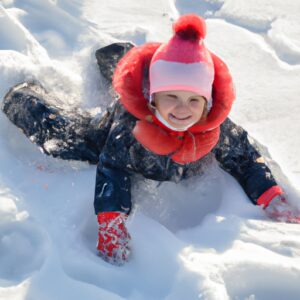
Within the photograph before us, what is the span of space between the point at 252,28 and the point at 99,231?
1737 millimetres

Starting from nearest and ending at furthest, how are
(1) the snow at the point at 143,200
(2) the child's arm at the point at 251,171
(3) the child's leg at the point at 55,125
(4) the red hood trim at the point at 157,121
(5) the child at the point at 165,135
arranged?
(1) the snow at the point at 143,200, (5) the child at the point at 165,135, (4) the red hood trim at the point at 157,121, (2) the child's arm at the point at 251,171, (3) the child's leg at the point at 55,125

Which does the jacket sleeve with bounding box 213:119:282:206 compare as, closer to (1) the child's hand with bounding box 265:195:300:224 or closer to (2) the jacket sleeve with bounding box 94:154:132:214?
(1) the child's hand with bounding box 265:195:300:224

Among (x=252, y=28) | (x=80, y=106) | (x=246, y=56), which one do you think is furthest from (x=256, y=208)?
(x=252, y=28)

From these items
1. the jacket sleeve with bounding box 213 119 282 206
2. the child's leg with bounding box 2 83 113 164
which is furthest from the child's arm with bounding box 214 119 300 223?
the child's leg with bounding box 2 83 113 164

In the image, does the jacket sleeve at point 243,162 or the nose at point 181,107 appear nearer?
the nose at point 181,107

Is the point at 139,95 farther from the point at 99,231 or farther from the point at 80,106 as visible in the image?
the point at 80,106

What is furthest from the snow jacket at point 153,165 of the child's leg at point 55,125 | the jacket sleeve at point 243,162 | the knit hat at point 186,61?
the knit hat at point 186,61

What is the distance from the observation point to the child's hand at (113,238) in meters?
1.35

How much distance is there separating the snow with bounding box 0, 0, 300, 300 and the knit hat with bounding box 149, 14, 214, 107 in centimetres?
41

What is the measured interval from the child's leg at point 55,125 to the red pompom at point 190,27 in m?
0.45

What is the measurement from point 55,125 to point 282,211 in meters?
0.86

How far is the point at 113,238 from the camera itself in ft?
4.49

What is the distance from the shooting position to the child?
4.50 feet

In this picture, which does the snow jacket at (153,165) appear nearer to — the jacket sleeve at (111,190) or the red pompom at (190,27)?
the jacket sleeve at (111,190)
